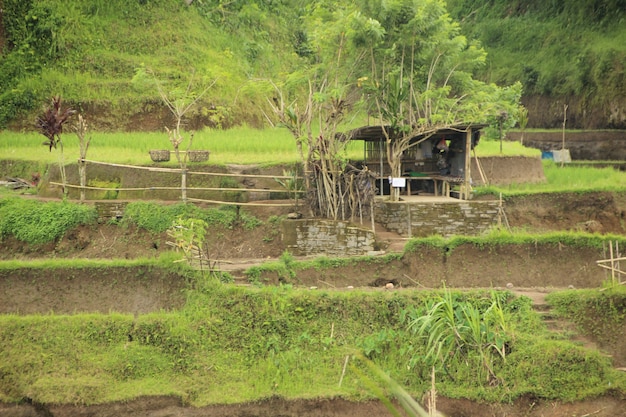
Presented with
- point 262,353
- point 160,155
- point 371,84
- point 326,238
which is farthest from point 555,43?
point 262,353

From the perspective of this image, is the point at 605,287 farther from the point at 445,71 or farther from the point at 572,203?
the point at 445,71

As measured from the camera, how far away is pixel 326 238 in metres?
14.5

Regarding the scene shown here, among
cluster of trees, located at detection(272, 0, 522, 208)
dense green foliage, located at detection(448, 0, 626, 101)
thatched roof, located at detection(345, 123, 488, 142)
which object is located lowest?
thatched roof, located at detection(345, 123, 488, 142)

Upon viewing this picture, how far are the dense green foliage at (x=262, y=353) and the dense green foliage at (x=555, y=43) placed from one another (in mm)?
20486

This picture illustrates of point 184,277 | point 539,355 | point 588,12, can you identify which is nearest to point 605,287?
point 539,355

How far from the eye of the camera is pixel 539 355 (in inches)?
421

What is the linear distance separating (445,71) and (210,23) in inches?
428

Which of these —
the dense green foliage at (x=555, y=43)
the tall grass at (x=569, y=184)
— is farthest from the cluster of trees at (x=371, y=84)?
the dense green foliage at (x=555, y=43)

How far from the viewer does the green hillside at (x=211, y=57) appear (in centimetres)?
2297

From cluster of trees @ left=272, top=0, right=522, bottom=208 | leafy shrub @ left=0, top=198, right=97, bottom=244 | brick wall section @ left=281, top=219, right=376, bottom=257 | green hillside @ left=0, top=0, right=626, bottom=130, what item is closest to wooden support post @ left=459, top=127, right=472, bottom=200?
cluster of trees @ left=272, top=0, right=522, bottom=208

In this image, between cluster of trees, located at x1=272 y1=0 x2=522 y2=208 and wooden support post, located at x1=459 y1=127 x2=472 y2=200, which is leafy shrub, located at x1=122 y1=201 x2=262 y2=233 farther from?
wooden support post, located at x1=459 y1=127 x2=472 y2=200

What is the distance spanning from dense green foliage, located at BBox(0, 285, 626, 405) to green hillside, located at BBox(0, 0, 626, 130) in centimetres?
729

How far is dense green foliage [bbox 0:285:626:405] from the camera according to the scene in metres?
10.5

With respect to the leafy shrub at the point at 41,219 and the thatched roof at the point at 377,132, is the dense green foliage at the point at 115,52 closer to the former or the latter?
the thatched roof at the point at 377,132
